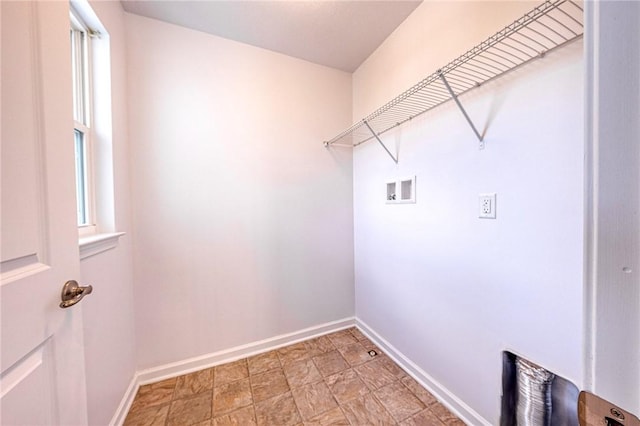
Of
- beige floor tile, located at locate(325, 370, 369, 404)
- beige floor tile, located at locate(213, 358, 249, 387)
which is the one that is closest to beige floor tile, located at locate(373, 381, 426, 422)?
beige floor tile, located at locate(325, 370, 369, 404)

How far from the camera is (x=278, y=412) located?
1352mm

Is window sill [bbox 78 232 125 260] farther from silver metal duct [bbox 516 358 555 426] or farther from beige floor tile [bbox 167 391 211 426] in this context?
Result: silver metal duct [bbox 516 358 555 426]

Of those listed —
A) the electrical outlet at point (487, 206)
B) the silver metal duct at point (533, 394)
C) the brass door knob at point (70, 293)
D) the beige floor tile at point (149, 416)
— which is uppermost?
the electrical outlet at point (487, 206)

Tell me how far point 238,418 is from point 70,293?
116 cm

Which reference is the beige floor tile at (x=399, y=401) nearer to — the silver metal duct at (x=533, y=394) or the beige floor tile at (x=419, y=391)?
the beige floor tile at (x=419, y=391)

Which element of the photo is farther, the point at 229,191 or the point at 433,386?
the point at 229,191

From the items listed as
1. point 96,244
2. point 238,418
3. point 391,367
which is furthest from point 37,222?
point 391,367

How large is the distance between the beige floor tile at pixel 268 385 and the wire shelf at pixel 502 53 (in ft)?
6.15

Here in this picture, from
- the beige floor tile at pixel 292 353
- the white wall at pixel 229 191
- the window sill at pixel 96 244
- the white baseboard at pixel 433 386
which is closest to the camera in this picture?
the window sill at pixel 96 244

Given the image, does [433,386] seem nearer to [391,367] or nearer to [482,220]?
[391,367]

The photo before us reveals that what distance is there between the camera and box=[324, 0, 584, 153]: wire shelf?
830mm

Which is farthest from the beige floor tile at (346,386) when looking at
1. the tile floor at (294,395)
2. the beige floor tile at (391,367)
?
the beige floor tile at (391,367)

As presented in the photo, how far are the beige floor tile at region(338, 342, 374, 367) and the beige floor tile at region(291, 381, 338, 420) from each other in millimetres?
308

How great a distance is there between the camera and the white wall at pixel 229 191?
158 centimetres
